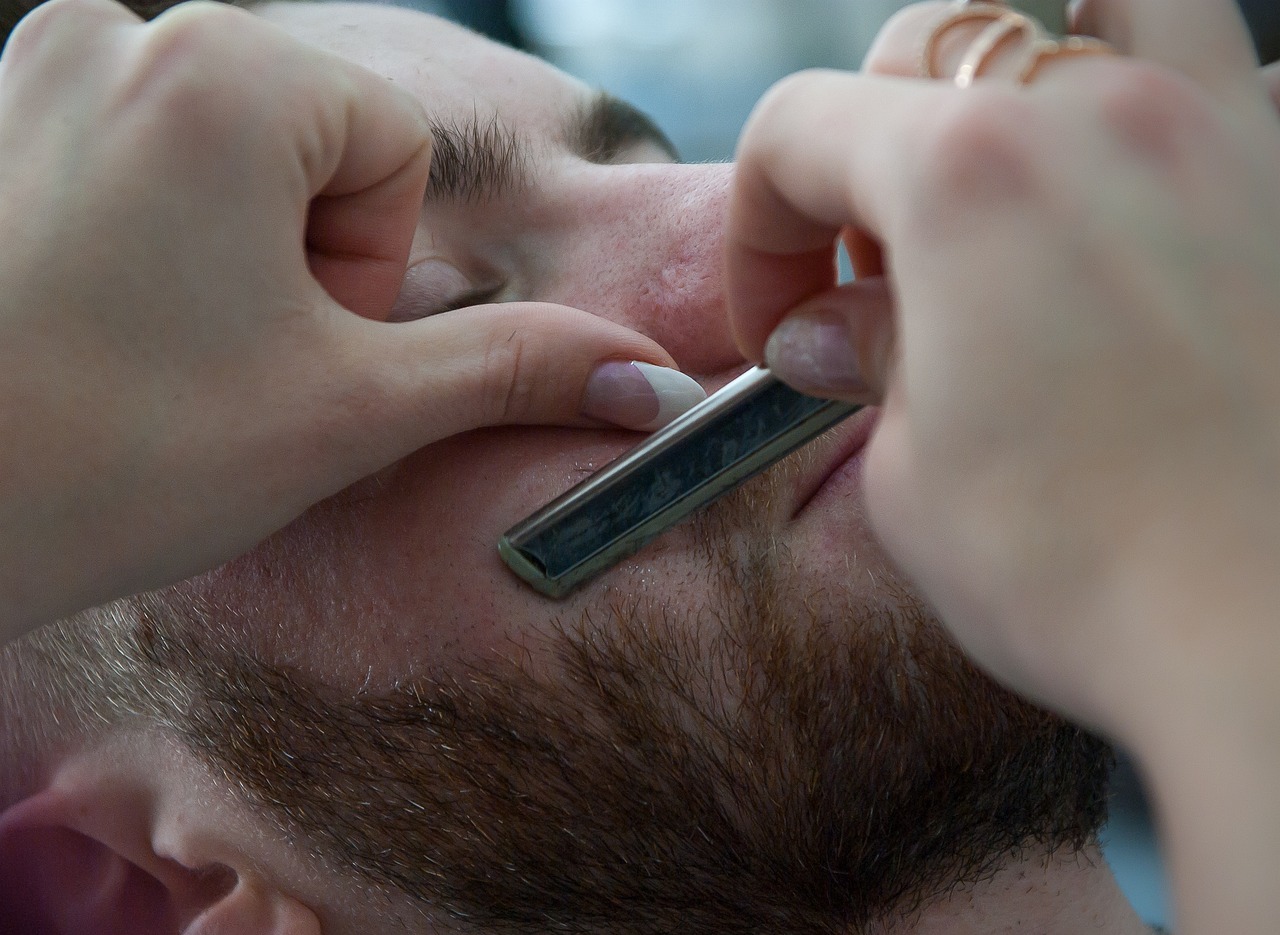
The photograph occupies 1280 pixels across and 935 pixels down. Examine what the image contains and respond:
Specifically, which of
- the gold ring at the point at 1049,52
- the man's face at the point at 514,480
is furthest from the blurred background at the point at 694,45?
the gold ring at the point at 1049,52

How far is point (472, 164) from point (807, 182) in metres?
0.50

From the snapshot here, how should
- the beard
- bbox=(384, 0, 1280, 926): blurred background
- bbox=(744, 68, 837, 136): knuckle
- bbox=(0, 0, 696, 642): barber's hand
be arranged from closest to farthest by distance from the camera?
bbox=(744, 68, 837, 136): knuckle < bbox=(0, 0, 696, 642): barber's hand < the beard < bbox=(384, 0, 1280, 926): blurred background

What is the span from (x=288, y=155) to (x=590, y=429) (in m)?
0.28

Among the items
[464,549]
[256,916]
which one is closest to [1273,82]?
[464,549]

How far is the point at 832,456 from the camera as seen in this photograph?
0.80 m

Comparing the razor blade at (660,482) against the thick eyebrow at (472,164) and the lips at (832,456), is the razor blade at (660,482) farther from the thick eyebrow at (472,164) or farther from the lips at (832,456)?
the thick eyebrow at (472,164)

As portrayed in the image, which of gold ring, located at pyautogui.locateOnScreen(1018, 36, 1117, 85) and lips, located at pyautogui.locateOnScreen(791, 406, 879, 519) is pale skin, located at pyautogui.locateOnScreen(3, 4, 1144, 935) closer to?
lips, located at pyautogui.locateOnScreen(791, 406, 879, 519)

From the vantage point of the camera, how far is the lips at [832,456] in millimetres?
792

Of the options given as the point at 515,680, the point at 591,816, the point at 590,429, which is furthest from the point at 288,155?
the point at 591,816

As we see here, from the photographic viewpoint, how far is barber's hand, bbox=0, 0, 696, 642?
0.64 m

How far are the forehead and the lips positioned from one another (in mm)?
418

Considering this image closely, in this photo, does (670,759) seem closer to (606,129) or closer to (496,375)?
(496,375)

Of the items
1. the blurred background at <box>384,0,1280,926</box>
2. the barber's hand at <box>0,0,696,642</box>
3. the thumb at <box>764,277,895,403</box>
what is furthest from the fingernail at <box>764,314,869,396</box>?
the blurred background at <box>384,0,1280,926</box>

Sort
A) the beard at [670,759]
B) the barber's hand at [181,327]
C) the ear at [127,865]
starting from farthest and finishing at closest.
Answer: the ear at [127,865]
the beard at [670,759]
the barber's hand at [181,327]
